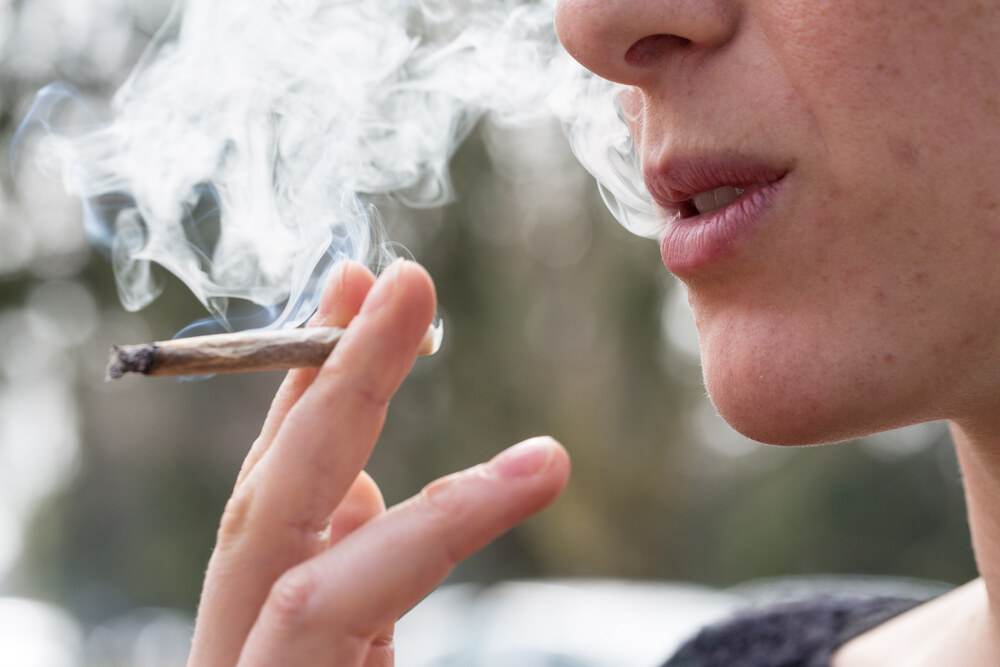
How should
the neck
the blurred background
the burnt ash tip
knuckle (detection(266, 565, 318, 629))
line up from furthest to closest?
the blurred background
the neck
the burnt ash tip
knuckle (detection(266, 565, 318, 629))

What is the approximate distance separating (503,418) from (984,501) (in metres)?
10.7

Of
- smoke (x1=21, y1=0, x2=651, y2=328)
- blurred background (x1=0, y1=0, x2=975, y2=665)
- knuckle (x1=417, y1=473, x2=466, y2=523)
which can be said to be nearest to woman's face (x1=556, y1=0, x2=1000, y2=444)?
knuckle (x1=417, y1=473, x2=466, y2=523)

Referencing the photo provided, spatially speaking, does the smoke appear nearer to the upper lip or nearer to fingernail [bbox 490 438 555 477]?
the upper lip

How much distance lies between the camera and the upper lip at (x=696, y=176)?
1.23 metres

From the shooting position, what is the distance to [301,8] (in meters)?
2.79

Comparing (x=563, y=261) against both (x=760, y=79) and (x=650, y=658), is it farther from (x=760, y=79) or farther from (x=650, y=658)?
(x=760, y=79)

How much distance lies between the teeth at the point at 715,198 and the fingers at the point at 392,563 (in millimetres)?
566

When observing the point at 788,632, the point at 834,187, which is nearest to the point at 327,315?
the point at 834,187

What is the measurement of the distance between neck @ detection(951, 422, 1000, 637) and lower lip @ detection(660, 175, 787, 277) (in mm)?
613

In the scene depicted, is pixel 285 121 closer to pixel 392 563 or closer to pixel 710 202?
pixel 710 202

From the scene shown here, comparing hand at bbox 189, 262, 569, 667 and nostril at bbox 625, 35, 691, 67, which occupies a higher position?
nostril at bbox 625, 35, 691, 67

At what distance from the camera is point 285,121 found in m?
2.66

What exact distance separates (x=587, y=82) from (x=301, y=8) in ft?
3.46

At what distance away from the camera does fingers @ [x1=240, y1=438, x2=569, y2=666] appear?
106cm
